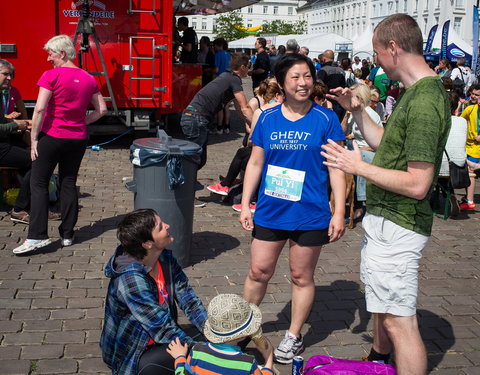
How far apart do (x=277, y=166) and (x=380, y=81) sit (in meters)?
12.2

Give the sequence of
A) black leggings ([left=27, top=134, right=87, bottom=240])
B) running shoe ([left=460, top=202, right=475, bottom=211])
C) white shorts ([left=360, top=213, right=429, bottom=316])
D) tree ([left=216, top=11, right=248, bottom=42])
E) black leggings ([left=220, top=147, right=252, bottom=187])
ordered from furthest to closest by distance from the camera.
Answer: tree ([left=216, top=11, right=248, bottom=42]) < running shoe ([left=460, top=202, right=475, bottom=211]) < black leggings ([left=220, top=147, right=252, bottom=187]) < black leggings ([left=27, top=134, right=87, bottom=240]) < white shorts ([left=360, top=213, right=429, bottom=316])

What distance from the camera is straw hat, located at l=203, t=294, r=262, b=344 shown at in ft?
9.48

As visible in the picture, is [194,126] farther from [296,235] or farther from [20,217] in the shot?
[296,235]

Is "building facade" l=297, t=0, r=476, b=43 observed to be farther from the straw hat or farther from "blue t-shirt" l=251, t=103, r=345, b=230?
the straw hat

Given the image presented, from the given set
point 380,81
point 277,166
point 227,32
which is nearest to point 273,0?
point 227,32

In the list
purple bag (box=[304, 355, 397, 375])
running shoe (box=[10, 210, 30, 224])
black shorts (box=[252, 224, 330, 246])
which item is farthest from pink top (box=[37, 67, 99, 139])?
purple bag (box=[304, 355, 397, 375])

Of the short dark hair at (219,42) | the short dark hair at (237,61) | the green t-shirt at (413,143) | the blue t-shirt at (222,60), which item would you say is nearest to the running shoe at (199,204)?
the short dark hair at (237,61)

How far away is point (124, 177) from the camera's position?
30.8 feet

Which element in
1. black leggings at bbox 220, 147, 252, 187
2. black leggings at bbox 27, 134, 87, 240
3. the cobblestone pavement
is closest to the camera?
the cobblestone pavement

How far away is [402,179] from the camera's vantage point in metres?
3.00

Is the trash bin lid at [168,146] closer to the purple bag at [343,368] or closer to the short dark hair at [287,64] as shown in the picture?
the short dark hair at [287,64]

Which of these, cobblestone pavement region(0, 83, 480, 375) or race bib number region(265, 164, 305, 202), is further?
cobblestone pavement region(0, 83, 480, 375)

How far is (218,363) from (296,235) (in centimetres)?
129

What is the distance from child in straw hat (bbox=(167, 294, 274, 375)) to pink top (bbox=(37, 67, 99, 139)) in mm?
3531
